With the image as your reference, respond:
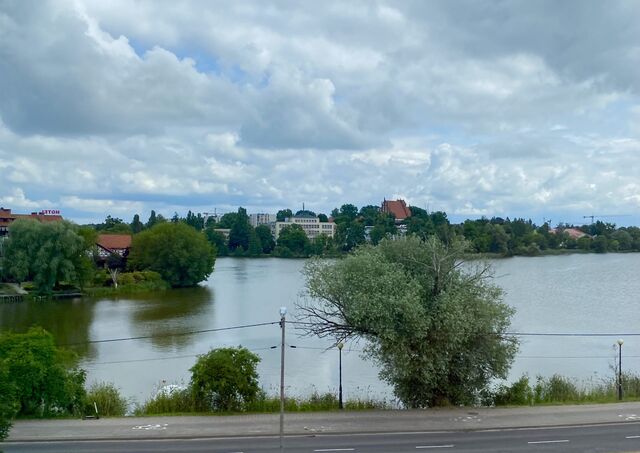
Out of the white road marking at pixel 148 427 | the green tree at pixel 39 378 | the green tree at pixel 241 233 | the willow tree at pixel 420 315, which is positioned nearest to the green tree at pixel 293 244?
the green tree at pixel 241 233

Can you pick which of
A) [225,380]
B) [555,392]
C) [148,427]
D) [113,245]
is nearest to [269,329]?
[555,392]

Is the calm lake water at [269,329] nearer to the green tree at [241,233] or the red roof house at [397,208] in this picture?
the green tree at [241,233]

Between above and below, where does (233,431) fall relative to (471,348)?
below

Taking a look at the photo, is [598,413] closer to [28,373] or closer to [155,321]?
[28,373]

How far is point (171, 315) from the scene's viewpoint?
51375 mm

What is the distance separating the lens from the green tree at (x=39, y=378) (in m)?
19.0

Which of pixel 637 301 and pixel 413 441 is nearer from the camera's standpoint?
pixel 413 441

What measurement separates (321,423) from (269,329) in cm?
2483

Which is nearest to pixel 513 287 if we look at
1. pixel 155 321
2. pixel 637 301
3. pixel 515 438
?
pixel 637 301

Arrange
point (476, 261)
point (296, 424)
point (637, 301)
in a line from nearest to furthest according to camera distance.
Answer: point (296, 424) → point (476, 261) → point (637, 301)

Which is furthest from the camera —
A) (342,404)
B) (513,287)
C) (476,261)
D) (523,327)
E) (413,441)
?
(513,287)

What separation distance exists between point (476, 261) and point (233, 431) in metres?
10.1

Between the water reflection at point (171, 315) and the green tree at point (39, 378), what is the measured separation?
1724 cm

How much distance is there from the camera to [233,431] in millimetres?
17375
